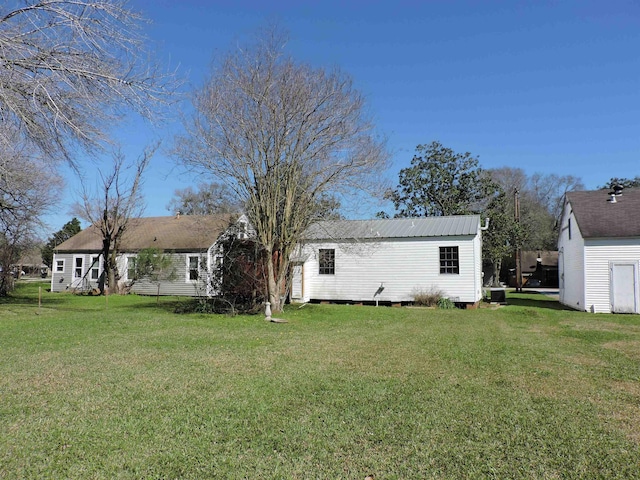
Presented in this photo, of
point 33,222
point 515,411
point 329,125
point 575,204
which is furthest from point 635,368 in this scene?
point 33,222

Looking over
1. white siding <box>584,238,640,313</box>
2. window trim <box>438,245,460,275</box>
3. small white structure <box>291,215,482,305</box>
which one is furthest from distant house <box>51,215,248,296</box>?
white siding <box>584,238,640,313</box>

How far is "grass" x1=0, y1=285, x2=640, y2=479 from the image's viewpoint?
352 centimetres

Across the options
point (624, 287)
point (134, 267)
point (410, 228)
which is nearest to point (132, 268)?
point (134, 267)

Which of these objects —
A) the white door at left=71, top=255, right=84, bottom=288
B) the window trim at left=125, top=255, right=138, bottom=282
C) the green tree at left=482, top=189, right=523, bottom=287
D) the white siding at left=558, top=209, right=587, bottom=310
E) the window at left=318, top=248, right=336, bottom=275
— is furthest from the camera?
the green tree at left=482, top=189, right=523, bottom=287

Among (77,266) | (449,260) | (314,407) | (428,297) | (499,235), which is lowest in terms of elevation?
(314,407)

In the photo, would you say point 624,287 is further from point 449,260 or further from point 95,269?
point 95,269


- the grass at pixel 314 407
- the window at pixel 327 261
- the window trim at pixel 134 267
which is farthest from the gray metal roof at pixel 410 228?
the window trim at pixel 134 267

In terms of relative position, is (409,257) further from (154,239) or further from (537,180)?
(537,180)

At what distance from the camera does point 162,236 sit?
27422 millimetres

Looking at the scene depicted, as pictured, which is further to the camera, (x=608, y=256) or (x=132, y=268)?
(x=132, y=268)

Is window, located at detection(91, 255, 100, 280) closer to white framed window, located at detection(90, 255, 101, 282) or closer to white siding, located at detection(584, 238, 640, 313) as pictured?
white framed window, located at detection(90, 255, 101, 282)

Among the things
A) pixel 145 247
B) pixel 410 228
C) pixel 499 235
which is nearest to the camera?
pixel 410 228

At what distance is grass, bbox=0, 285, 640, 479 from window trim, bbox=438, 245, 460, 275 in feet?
30.7

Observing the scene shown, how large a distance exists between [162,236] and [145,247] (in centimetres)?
122
